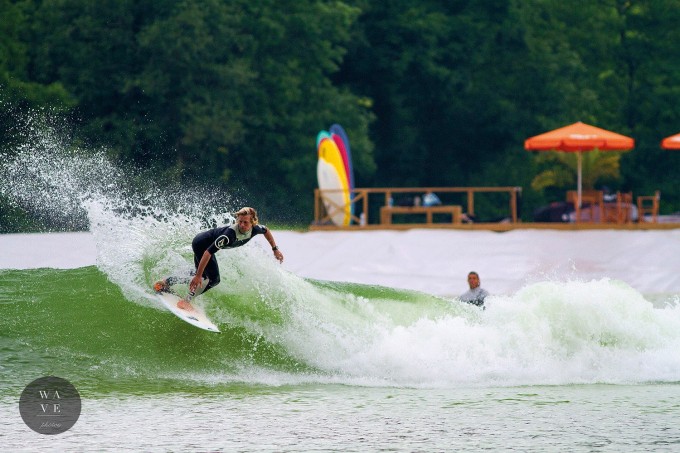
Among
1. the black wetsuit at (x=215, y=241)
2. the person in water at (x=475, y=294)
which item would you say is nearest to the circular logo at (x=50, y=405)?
the black wetsuit at (x=215, y=241)

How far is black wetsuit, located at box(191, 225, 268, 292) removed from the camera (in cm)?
1395

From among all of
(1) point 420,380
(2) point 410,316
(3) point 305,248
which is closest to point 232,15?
(3) point 305,248

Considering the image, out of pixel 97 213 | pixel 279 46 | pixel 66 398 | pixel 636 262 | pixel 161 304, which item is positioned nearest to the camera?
pixel 66 398

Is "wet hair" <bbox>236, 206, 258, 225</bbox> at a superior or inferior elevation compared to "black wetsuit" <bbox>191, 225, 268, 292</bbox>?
superior

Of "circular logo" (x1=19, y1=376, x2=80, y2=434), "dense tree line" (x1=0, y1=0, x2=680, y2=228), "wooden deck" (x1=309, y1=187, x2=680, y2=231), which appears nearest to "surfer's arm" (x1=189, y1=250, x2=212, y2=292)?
"circular logo" (x1=19, y1=376, x2=80, y2=434)

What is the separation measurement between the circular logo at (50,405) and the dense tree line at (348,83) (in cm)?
2553

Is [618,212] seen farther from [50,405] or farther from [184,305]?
[50,405]

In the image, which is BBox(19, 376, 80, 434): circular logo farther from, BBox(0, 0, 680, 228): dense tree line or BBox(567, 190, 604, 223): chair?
BBox(0, 0, 680, 228): dense tree line

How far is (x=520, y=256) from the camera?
27.3m

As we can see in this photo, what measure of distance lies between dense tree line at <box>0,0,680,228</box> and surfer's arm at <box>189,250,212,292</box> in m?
25.0

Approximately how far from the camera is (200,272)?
14148mm

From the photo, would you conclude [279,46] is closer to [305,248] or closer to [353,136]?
[353,136]

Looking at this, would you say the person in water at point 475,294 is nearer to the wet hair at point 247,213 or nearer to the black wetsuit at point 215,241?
→ the black wetsuit at point 215,241

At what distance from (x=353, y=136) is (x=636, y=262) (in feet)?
74.3
